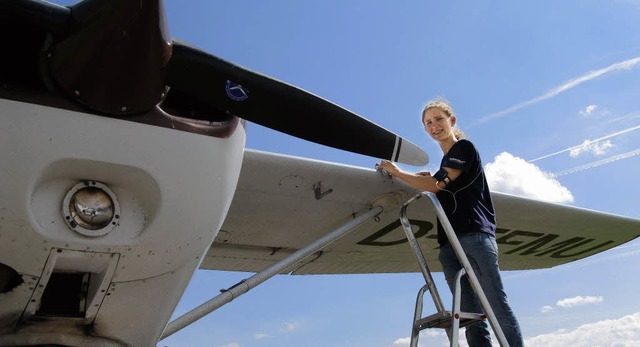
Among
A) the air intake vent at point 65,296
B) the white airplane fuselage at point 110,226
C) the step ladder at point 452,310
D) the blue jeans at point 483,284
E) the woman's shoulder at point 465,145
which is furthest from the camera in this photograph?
the woman's shoulder at point 465,145

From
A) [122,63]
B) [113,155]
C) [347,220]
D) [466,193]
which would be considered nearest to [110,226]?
[113,155]

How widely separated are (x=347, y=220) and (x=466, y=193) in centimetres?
170

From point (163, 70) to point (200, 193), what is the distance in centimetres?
55

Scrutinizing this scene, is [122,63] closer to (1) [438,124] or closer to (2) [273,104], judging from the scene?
(2) [273,104]

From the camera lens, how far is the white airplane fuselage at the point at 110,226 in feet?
7.32

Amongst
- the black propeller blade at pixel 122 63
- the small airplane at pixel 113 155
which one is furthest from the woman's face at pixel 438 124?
the black propeller blade at pixel 122 63

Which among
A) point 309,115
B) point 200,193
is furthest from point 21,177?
point 309,115

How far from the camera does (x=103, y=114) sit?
2.32 m

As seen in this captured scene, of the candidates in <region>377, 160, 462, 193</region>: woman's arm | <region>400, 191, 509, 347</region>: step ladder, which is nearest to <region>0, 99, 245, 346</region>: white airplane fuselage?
<region>400, 191, 509, 347</region>: step ladder

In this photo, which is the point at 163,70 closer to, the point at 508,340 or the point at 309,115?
the point at 309,115

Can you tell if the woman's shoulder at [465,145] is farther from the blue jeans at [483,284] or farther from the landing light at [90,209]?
the landing light at [90,209]

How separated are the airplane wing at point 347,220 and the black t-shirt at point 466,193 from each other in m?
1.13

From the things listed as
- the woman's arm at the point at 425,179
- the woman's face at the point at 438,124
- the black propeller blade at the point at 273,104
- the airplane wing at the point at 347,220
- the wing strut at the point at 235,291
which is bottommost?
the wing strut at the point at 235,291

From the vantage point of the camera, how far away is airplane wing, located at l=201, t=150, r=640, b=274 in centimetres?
486
